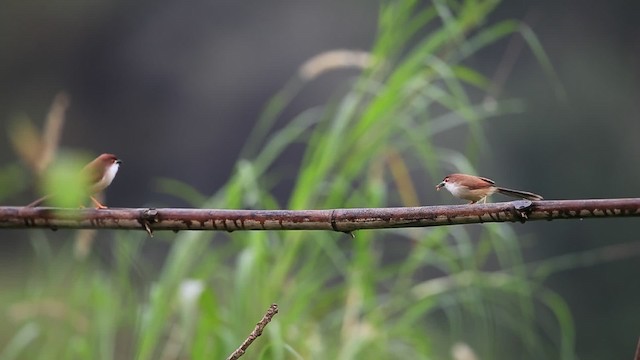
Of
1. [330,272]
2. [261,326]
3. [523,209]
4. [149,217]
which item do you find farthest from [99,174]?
[330,272]

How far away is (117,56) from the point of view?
7629 millimetres

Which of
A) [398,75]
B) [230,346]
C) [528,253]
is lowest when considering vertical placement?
[230,346]

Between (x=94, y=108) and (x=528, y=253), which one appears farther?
(x=94, y=108)

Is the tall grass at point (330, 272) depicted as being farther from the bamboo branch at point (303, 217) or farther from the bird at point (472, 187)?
the bamboo branch at point (303, 217)

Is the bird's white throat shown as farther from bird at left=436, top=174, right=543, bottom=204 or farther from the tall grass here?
the tall grass

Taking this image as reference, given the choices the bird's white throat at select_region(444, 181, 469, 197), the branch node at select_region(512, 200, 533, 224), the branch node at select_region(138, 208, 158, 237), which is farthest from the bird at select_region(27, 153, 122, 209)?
the branch node at select_region(512, 200, 533, 224)

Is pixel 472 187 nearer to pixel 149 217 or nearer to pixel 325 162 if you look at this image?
pixel 149 217

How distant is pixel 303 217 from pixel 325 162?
103 centimetres

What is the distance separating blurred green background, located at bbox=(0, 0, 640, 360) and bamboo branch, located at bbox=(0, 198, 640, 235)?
8 cm

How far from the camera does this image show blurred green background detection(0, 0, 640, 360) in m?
1.89

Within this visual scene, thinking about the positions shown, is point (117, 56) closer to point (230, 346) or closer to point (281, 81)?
point (281, 81)

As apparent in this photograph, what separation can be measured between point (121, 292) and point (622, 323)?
3.91 m

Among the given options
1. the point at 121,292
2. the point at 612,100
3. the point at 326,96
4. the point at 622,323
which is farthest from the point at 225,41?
the point at 121,292

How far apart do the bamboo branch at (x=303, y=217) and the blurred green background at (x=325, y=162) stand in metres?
0.08
